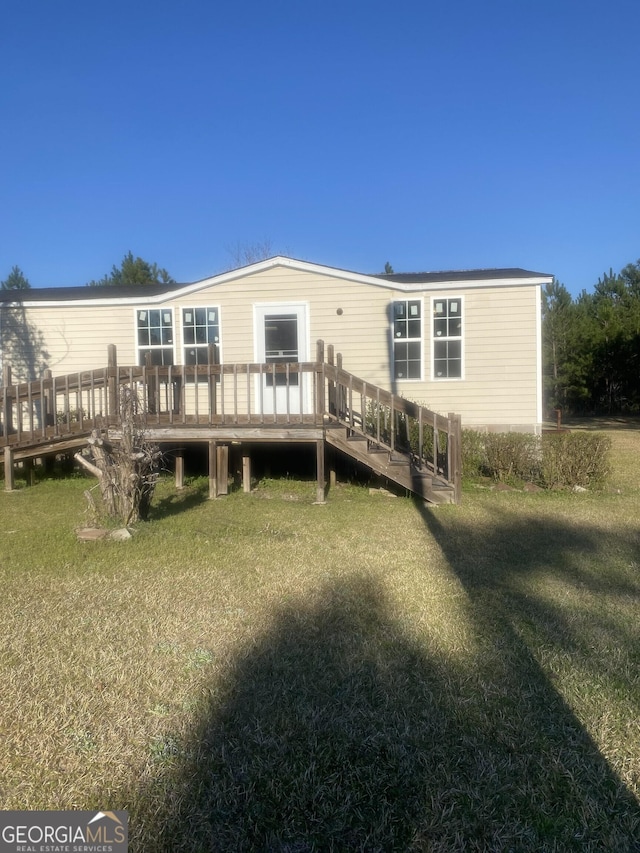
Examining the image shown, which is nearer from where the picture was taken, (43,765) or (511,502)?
(43,765)

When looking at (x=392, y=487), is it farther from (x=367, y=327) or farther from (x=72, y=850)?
(x=72, y=850)

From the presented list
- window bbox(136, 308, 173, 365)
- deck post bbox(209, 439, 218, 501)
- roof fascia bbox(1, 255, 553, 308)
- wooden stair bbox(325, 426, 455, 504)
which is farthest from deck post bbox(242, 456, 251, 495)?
roof fascia bbox(1, 255, 553, 308)

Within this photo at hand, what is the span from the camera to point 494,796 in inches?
94.9

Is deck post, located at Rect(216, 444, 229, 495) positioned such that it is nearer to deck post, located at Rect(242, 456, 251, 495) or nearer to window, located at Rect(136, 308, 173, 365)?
deck post, located at Rect(242, 456, 251, 495)

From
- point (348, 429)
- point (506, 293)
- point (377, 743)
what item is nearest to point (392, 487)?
point (348, 429)

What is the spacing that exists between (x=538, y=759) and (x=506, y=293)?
31.5 feet

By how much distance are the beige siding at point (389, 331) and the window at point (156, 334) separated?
0.15 meters

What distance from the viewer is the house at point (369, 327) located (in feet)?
36.8

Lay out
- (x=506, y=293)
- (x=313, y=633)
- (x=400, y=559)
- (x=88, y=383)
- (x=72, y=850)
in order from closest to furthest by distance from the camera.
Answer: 1. (x=72, y=850)
2. (x=313, y=633)
3. (x=400, y=559)
4. (x=88, y=383)
5. (x=506, y=293)

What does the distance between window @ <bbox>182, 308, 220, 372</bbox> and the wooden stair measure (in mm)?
3843

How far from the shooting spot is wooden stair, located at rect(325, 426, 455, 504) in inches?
332

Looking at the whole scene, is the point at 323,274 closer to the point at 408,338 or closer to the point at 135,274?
the point at 408,338

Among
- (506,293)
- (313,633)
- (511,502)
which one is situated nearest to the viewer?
(313,633)

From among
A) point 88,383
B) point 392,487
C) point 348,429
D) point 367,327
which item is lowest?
point 392,487
